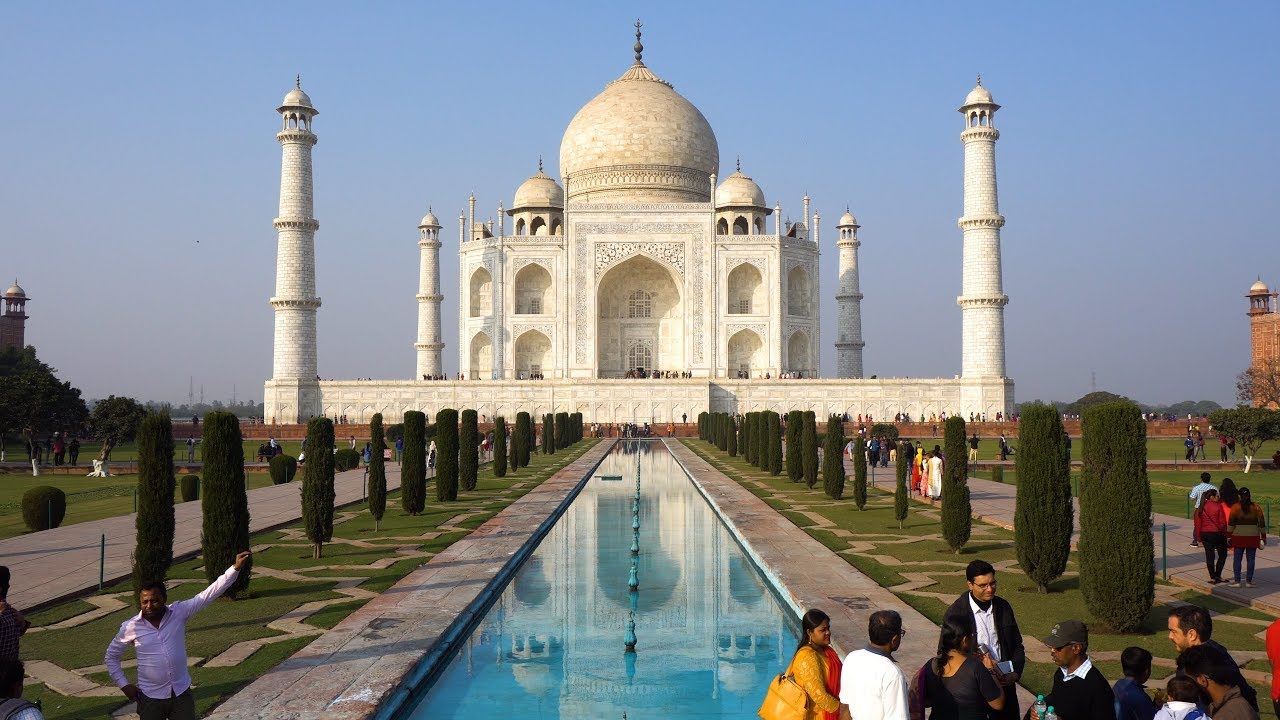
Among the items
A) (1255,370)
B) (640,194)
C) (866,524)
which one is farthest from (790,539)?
(1255,370)

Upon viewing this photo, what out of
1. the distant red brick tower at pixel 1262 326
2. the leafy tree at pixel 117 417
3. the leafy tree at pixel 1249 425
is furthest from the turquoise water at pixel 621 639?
the distant red brick tower at pixel 1262 326

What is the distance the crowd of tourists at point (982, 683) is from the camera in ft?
10.2

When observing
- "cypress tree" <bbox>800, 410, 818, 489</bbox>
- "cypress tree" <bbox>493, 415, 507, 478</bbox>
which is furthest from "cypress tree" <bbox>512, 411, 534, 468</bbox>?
"cypress tree" <bbox>800, 410, 818, 489</bbox>

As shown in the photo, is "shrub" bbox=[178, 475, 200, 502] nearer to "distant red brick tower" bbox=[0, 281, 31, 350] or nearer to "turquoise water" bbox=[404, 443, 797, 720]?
"turquoise water" bbox=[404, 443, 797, 720]

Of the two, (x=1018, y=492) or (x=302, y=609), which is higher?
(x=1018, y=492)

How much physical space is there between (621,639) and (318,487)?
362cm

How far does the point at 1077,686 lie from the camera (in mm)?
3232

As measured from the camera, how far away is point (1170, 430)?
29500 millimetres

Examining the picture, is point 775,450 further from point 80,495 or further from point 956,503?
point 80,495

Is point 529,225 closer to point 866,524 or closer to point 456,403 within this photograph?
point 456,403

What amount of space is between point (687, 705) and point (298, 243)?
89.8ft

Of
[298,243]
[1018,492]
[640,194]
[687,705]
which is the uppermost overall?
[640,194]

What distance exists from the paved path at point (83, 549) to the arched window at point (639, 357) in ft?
74.7

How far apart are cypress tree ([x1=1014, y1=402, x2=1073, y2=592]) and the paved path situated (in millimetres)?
6221
